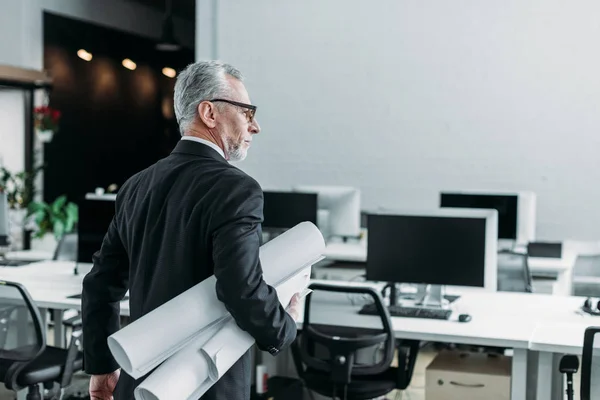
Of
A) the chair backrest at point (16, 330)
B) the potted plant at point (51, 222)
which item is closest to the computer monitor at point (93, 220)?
the chair backrest at point (16, 330)

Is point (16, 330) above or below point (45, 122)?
below

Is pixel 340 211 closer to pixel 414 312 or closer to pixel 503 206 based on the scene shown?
pixel 503 206

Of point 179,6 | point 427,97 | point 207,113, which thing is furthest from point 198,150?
point 179,6

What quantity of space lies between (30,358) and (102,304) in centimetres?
166

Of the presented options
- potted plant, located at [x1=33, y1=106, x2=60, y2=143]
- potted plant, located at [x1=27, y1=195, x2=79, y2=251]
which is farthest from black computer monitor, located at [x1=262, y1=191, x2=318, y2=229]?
potted plant, located at [x1=33, y1=106, x2=60, y2=143]

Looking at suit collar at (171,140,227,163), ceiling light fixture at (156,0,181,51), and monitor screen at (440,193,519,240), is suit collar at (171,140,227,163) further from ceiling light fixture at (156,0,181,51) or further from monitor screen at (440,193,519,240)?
ceiling light fixture at (156,0,181,51)

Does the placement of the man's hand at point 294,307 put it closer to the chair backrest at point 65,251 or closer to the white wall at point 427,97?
the chair backrest at point 65,251

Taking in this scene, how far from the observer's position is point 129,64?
10.3m

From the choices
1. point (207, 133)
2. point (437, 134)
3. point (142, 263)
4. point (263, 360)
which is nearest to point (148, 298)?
point (142, 263)

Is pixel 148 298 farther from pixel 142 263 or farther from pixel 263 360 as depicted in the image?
pixel 263 360

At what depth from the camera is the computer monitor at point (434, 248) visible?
3.68 metres

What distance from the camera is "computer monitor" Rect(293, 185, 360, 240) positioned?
5742 mm

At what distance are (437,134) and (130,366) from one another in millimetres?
5877

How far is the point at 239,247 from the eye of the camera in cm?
164
